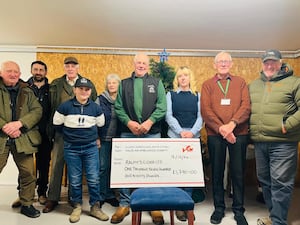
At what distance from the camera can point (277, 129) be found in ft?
8.35

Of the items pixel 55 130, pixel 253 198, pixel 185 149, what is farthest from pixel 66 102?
pixel 253 198

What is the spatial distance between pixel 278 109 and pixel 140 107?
48.6 inches

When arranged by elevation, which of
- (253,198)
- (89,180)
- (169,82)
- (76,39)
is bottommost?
(253,198)

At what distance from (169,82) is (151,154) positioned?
4.09 feet

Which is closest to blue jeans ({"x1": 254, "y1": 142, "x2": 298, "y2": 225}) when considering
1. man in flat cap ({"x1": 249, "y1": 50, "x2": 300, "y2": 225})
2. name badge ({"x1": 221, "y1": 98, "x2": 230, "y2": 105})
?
man in flat cap ({"x1": 249, "y1": 50, "x2": 300, "y2": 225})

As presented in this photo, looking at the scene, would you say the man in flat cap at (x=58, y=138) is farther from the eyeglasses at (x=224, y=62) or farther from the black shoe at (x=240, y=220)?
the black shoe at (x=240, y=220)

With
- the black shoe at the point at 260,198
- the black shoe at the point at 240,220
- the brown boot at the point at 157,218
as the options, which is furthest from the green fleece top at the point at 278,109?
the black shoe at the point at 260,198

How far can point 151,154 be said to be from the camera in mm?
2533

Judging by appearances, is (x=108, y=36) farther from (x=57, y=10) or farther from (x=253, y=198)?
(x=253, y=198)

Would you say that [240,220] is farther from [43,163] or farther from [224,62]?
[43,163]

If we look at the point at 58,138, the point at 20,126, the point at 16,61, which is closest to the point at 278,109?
the point at 58,138

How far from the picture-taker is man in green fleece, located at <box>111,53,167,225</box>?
288 cm

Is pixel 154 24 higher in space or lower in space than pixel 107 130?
higher

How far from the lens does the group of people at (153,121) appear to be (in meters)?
2.63
